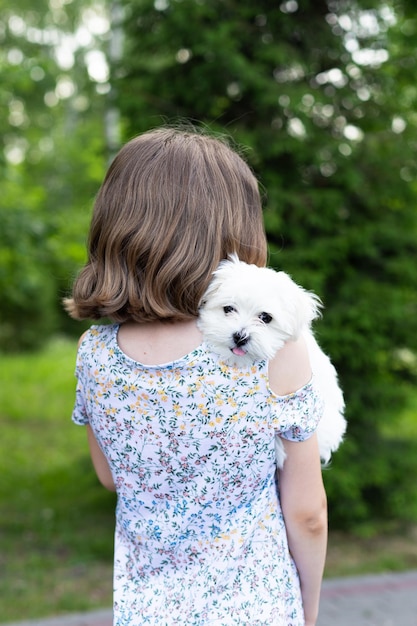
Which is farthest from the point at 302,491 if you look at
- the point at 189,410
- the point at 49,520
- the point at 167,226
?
the point at 49,520

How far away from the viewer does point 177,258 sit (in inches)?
64.2

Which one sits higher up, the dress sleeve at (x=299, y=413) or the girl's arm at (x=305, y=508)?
the dress sleeve at (x=299, y=413)

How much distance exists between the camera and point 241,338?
5.09 feet

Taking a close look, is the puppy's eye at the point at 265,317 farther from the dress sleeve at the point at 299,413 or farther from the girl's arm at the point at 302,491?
the dress sleeve at the point at 299,413

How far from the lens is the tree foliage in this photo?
17.5 ft

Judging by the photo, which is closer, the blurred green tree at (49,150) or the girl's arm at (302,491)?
the girl's arm at (302,491)

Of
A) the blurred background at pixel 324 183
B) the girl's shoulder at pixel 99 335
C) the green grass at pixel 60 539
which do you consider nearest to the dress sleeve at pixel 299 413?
the girl's shoulder at pixel 99 335

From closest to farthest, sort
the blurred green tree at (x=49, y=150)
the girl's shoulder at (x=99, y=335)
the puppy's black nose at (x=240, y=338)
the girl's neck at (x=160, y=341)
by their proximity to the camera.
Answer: the puppy's black nose at (x=240, y=338), the girl's neck at (x=160, y=341), the girl's shoulder at (x=99, y=335), the blurred green tree at (x=49, y=150)

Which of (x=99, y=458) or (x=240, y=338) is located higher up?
(x=240, y=338)

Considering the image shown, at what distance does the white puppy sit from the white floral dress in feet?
0.16

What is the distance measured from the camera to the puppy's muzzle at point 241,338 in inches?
61.0

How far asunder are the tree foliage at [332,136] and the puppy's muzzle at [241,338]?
145 inches

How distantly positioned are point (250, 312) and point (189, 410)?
0.27 m

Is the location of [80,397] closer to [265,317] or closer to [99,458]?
[99,458]
